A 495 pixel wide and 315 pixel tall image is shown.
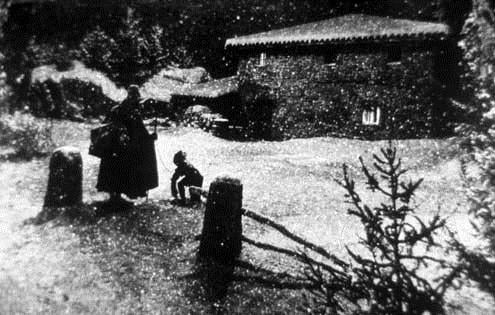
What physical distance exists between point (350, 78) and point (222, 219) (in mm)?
12379

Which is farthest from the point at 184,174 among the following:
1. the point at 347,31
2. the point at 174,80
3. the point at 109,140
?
the point at 174,80

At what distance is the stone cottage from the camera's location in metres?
12.4

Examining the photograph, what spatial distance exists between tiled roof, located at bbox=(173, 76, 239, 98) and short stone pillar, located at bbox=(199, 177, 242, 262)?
14.0 metres

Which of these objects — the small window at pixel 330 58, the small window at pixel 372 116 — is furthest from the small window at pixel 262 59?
→ the small window at pixel 372 116

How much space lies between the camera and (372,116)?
1215 centimetres

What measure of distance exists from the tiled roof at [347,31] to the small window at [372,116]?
8.93ft

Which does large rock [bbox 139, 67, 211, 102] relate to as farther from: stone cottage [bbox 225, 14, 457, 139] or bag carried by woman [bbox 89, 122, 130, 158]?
bag carried by woman [bbox 89, 122, 130, 158]

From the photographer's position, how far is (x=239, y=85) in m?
17.9

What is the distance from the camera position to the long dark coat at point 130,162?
18.5ft

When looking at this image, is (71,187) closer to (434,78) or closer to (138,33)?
(434,78)

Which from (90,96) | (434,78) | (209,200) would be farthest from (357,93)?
(90,96)

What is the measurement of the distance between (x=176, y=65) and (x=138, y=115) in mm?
15786

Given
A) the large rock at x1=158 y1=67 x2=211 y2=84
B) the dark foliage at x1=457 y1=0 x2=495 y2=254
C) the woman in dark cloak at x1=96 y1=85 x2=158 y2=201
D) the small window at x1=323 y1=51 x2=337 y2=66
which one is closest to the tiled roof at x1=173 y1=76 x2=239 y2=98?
the large rock at x1=158 y1=67 x2=211 y2=84

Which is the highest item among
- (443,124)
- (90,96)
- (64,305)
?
(90,96)
